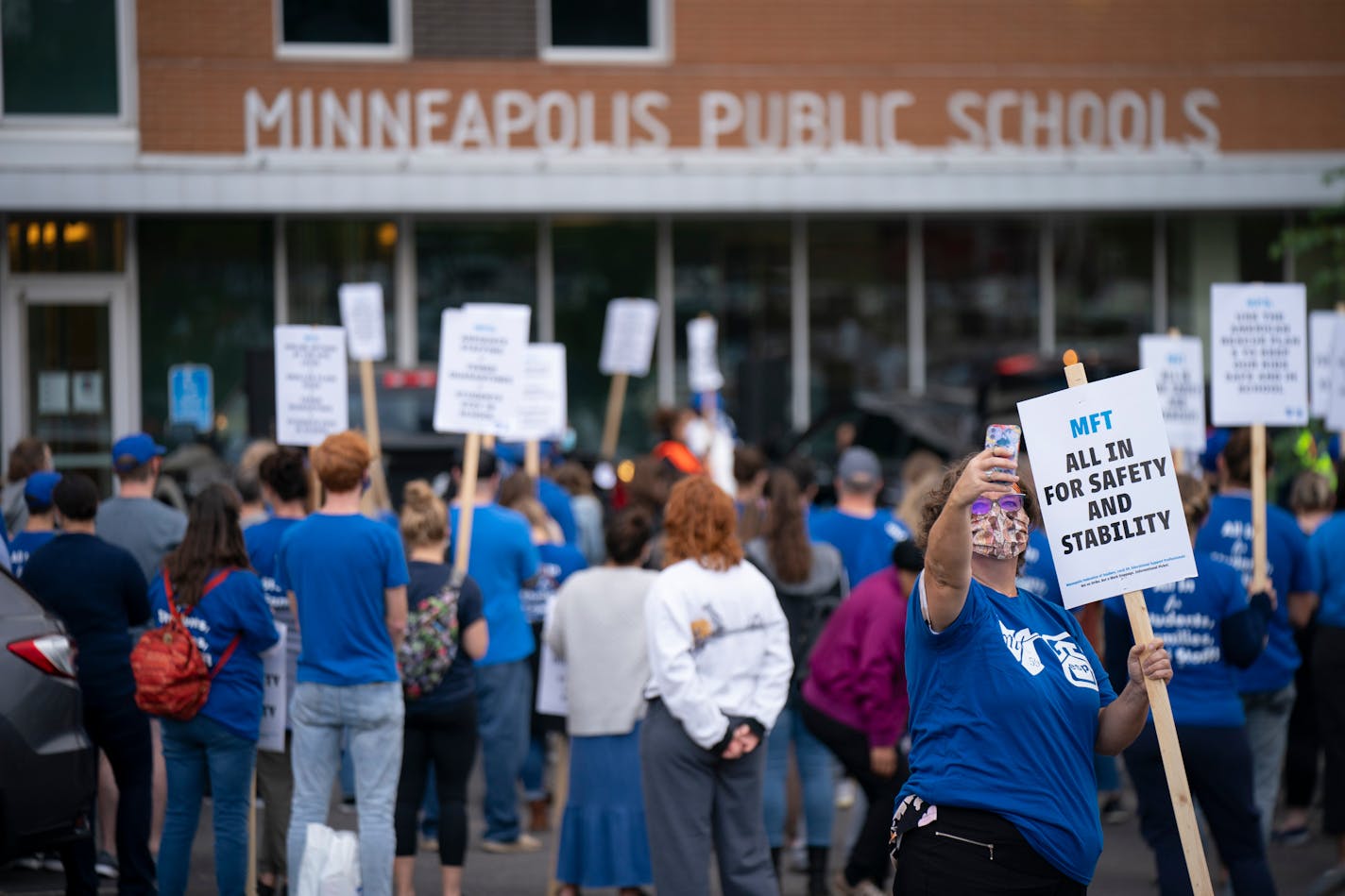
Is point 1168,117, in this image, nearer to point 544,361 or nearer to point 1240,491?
point 544,361

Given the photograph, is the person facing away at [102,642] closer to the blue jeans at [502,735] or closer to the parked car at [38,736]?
the parked car at [38,736]

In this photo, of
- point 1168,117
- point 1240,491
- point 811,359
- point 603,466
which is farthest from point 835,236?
point 1240,491

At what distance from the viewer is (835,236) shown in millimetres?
19922

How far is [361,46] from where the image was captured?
18.6 m

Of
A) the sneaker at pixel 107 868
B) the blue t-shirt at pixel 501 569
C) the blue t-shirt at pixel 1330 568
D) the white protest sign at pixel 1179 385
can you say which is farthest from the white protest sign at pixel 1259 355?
the sneaker at pixel 107 868

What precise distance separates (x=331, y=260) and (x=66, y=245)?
286 cm

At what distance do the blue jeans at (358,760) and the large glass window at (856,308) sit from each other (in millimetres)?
13300

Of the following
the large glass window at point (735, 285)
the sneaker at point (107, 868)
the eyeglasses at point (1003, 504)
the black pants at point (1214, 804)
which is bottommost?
the sneaker at point (107, 868)

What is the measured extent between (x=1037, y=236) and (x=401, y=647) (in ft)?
47.3

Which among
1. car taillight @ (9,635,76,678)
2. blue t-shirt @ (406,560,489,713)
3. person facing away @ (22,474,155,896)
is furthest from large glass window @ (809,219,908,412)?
car taillight @ (9,635,76,678)

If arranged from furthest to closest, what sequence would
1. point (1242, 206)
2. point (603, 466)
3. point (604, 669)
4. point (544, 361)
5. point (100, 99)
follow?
point (1242, 206), point (100, 99), point (603, 466), point (544, 361), point (604, 669)

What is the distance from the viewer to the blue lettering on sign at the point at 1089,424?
15.1ft

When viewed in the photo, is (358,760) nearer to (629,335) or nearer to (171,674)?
(171,674)

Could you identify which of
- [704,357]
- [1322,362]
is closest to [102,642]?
[1322,362]
